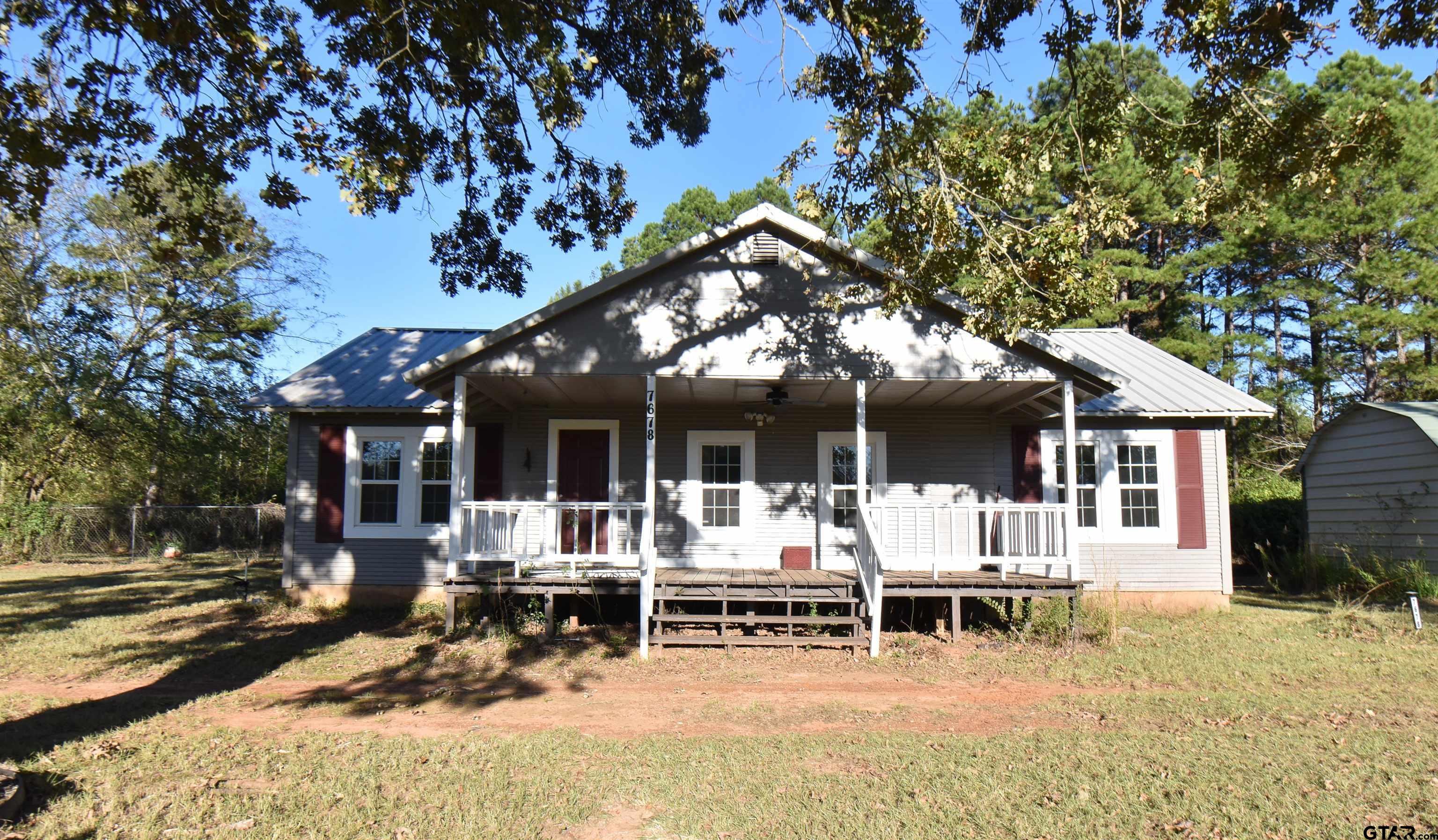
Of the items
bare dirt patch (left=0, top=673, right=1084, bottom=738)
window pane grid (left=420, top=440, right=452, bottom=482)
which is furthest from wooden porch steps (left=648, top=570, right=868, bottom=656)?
window pane grid (left=420, top=440, right=452, bottom=482)

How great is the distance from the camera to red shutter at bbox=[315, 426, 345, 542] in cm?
1277

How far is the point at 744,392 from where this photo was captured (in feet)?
38.8

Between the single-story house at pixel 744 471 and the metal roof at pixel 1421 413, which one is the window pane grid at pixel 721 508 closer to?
the single-story house at pixel 744 471

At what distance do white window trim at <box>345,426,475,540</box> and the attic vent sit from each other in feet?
17.5

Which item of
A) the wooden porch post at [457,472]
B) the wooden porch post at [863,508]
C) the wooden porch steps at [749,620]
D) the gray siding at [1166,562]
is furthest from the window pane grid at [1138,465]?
the wooden porch post at [457,472]

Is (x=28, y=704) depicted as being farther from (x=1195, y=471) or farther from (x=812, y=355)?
(x=1195, y=471)

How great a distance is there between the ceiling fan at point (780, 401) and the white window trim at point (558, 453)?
203 centimetres

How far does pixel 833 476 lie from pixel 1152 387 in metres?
5.53

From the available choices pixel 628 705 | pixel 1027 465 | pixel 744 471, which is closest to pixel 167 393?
pixel 744 471

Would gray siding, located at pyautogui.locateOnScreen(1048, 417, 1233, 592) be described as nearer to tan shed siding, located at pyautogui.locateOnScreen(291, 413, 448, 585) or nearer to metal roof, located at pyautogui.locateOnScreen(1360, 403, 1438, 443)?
metal roof, located at pyautogui.locateOnScreen(1360, 403, 1438, 443)

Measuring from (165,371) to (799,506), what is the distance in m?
21.7

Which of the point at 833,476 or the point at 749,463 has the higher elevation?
the point at 749,463

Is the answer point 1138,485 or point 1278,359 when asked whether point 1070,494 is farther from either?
point 1278,359

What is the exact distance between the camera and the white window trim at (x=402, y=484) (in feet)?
41.9
